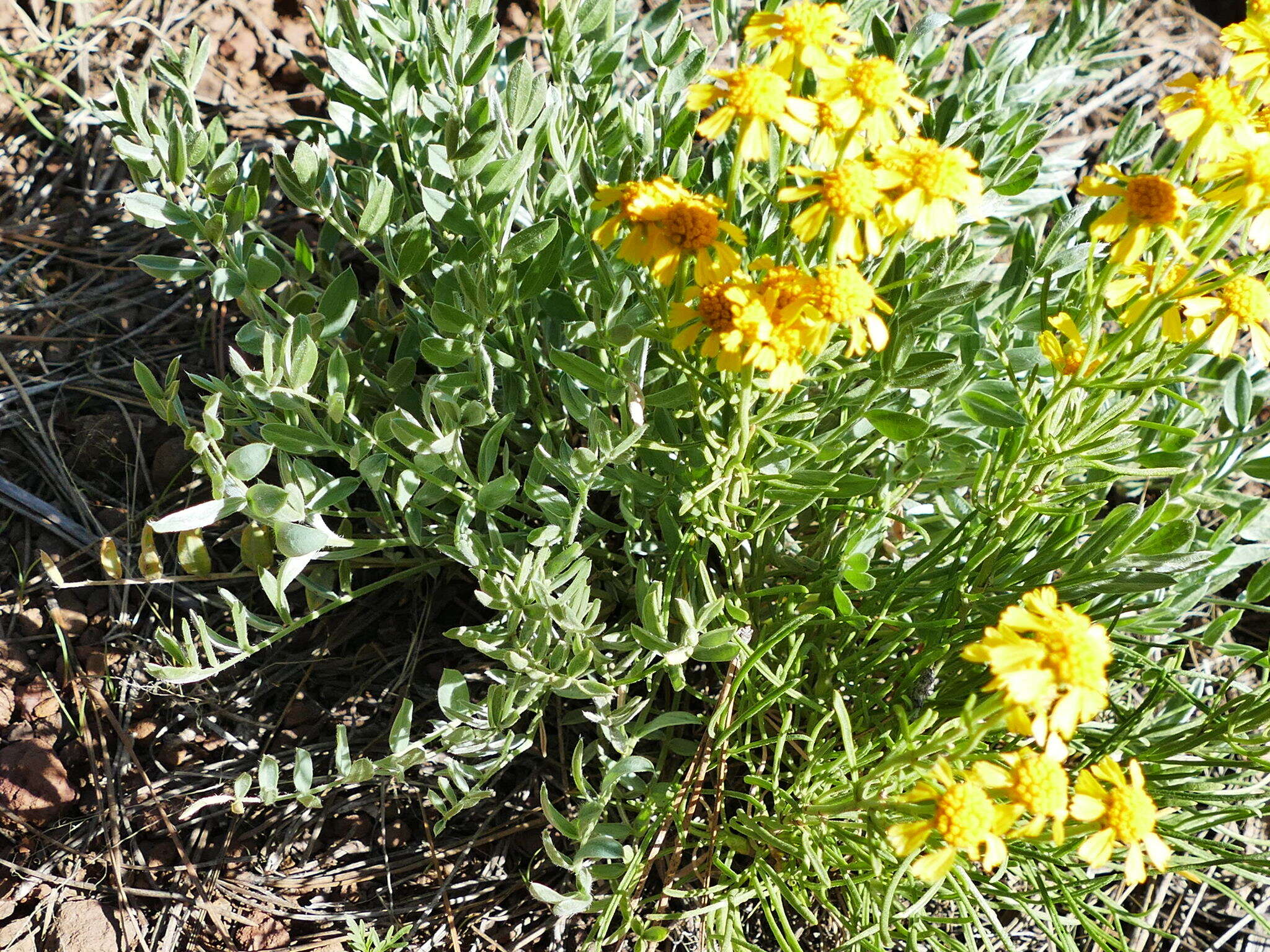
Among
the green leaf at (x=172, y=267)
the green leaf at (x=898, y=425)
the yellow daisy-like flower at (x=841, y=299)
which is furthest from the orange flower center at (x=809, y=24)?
the green leaf at (x=172, y=267)

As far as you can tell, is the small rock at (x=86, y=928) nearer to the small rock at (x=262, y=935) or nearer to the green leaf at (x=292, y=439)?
the small rock at (x=262, y=935)

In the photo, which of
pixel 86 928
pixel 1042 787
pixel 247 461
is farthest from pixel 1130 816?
pixel 86 928

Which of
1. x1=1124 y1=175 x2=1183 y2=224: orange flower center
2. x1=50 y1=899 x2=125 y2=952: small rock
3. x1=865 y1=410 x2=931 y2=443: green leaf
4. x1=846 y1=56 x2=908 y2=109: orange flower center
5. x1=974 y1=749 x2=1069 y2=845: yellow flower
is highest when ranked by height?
x1=846 y1=56 x2=908 y2=109: orange flower center

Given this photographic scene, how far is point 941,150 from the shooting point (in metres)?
1.23

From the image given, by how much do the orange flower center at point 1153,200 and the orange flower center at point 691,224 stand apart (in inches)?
20.0

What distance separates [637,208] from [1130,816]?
897 mm

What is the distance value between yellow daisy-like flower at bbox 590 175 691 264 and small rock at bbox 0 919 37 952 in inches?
59.5

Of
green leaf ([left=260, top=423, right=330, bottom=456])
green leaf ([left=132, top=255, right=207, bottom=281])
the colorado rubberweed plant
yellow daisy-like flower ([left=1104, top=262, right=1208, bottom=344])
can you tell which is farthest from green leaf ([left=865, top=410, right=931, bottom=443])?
green leaf ([left=132, top=255, right=207, bottom=281])

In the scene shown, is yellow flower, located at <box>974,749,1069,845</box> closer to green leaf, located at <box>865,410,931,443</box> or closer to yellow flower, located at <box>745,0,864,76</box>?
green leaf, located at <box>865,410,931,443</box>

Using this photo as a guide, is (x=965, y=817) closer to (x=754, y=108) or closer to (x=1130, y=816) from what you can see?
(x=1130, y=816)

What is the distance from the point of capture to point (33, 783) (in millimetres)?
1822

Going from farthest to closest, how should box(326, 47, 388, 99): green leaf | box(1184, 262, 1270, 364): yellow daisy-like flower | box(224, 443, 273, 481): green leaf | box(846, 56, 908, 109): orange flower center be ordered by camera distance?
box(326, 47, 388, 99): green leaf < box(224, 443, 273, 481): green leaf < box(1184, 262, 1270, 364): yellow daisy-like flower < box(846, 56, 908, 109): orange flower center

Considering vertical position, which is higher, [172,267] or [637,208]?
[637,208]

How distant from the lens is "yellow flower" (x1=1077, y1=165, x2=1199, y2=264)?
122cm
